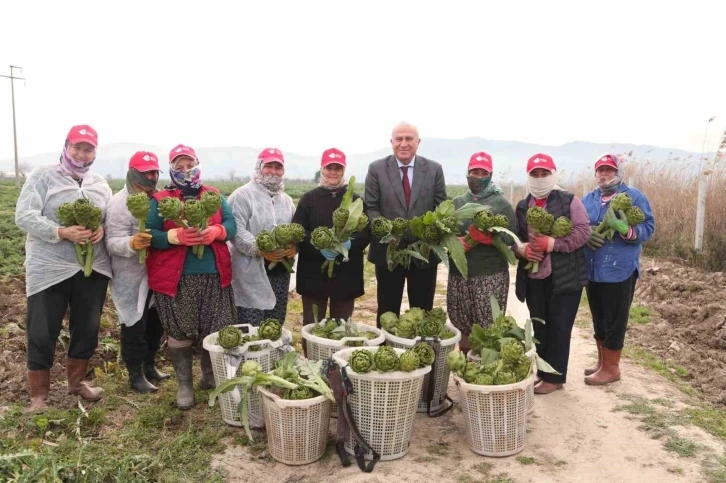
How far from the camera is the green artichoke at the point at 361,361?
3.69m

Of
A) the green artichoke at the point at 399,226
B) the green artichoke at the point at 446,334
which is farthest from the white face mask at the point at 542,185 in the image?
the green artichoke at the point at 446,334

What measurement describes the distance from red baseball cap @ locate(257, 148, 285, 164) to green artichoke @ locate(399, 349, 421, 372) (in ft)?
6.52

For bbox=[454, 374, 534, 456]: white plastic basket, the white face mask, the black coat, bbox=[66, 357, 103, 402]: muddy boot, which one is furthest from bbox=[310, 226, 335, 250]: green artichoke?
bbox=[66, 357, 103, 402]: muddy boot

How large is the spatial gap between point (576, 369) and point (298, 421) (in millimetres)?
3300

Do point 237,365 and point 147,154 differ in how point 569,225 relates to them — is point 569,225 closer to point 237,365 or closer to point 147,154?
Result: point 237,365

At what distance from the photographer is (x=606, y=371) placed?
5.34 metres

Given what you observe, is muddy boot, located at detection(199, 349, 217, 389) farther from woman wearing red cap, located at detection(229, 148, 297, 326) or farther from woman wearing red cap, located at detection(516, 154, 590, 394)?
woman wearing red cap, located at detection(516, 154, 590, 394)

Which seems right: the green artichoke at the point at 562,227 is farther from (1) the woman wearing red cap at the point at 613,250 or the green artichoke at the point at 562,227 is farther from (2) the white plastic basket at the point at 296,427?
(2) the white plastic basket at the point at 296,427

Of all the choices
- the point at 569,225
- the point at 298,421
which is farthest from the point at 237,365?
the point at 569,225

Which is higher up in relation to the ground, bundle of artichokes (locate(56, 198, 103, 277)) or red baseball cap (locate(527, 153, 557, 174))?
red baseball cap (locate(527, 153, 557, 174))

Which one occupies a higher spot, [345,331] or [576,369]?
[345,331]

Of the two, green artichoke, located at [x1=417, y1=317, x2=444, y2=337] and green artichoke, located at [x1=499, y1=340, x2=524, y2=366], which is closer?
green artichoke, located at [x1=499, y1=340, x2=524, y2=366]

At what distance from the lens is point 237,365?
161 inches

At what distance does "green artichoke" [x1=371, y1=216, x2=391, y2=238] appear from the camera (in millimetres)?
4621
